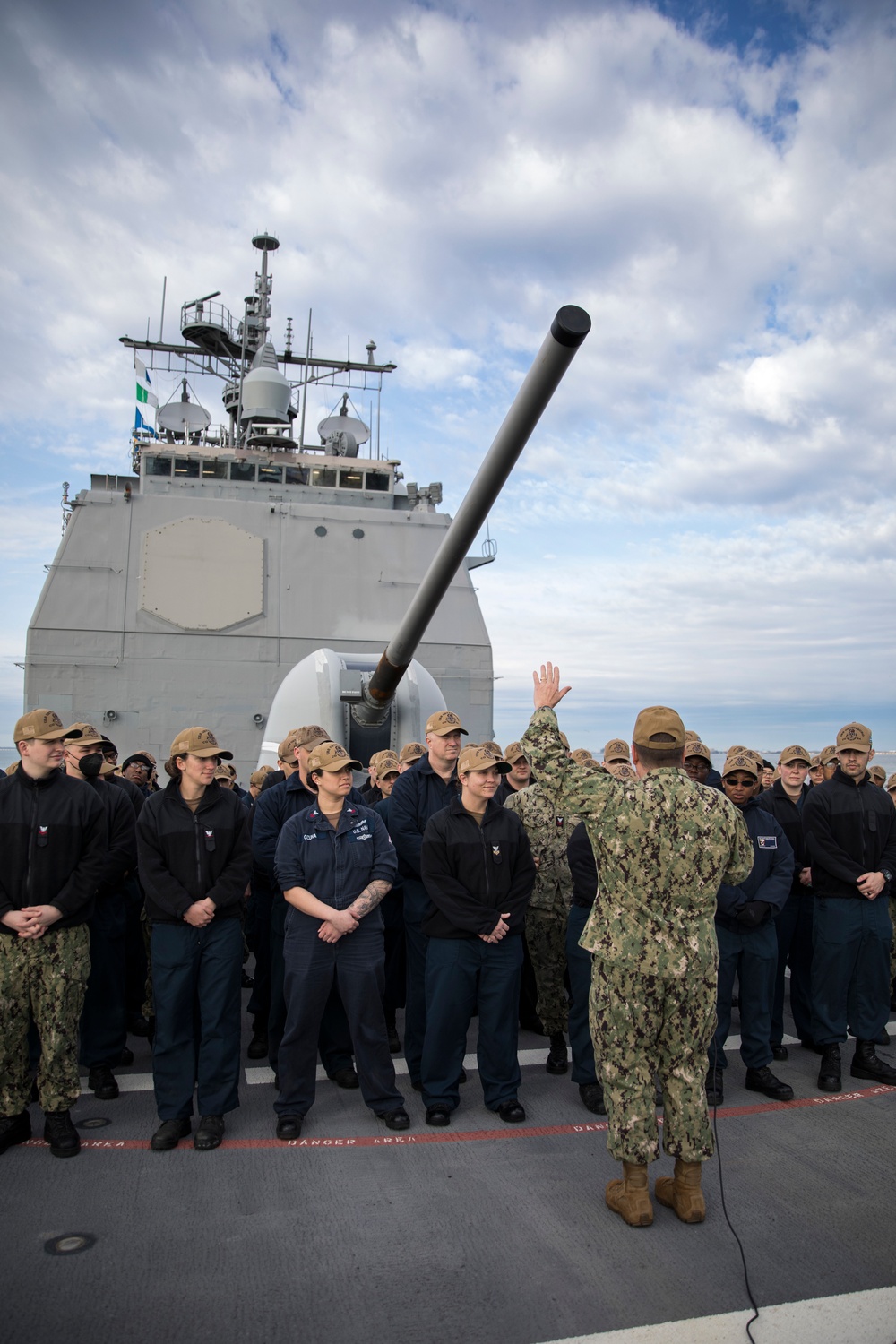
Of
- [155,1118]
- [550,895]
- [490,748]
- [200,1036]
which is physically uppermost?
[490,748]

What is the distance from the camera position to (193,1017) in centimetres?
385

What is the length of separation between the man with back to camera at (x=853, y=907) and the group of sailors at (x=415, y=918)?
12mm

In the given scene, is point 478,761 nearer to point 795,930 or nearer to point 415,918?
point 415,918

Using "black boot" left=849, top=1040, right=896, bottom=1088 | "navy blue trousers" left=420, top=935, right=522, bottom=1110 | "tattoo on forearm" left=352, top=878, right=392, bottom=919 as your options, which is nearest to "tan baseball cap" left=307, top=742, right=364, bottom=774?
"tattoo on forearm" left=352, top=878, right=392, bottom=919

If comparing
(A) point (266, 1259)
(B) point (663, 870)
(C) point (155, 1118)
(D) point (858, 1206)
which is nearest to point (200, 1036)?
(C) point (155, 1118)

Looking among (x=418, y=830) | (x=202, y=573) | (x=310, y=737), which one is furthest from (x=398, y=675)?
(x=202, y=573)

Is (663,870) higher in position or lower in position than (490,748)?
lower

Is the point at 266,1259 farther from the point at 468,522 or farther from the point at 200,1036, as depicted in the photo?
the point at 468,522

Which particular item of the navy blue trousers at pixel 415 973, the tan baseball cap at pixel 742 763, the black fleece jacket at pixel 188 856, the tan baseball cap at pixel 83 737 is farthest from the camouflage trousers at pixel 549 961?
the tan baseball cap at pixel 83 737

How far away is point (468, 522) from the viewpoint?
4.57m

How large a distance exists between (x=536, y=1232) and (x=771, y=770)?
4.52m

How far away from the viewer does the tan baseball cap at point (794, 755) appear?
5895 mm

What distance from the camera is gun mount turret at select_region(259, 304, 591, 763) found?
416cm

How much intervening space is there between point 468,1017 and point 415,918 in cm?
73
